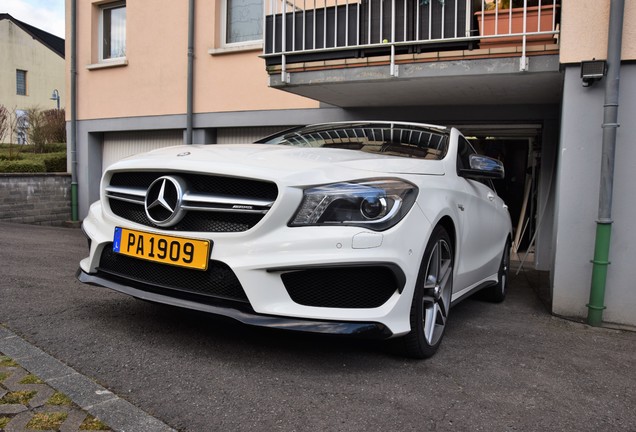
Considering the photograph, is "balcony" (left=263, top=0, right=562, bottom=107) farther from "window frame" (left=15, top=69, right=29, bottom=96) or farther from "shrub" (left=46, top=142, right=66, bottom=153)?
"window frame" (left=15, top=69, right=29, bottom=96)

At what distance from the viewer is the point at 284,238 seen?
281cm

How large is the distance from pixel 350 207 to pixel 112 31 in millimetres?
10571

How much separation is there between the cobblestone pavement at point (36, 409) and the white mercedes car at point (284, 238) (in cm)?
69

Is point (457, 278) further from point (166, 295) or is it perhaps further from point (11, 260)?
point (11, 260)

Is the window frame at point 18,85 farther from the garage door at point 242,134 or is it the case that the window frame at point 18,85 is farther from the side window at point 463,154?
the side window at point 463,154

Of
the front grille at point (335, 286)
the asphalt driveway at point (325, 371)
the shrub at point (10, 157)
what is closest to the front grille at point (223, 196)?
the front grille at point (335, 286)

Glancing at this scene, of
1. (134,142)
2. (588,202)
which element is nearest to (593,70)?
(588,202)

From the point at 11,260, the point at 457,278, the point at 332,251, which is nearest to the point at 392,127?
the point at 457,278

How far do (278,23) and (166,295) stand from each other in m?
5.23

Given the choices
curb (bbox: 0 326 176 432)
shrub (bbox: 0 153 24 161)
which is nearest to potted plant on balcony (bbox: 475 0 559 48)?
curb (bbox: 0 326 176 432)

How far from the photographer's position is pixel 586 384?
3162 mm

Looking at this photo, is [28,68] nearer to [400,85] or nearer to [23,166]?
[23,166]

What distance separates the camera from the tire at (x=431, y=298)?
3.10 m

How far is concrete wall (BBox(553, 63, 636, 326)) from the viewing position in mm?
4566
